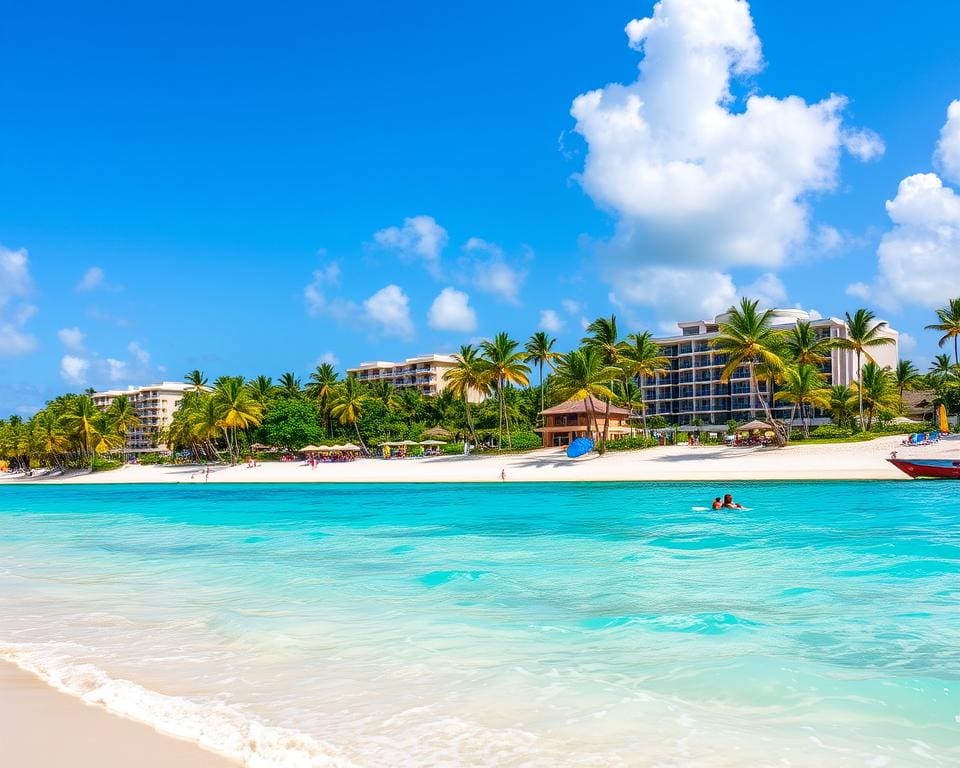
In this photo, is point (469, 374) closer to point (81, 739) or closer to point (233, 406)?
point (233, 406)

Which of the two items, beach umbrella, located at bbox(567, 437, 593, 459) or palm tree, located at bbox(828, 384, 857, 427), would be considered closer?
beach umbrella, located at bbox(567, 437, 593, 459)

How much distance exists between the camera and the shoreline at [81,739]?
4.75 metres

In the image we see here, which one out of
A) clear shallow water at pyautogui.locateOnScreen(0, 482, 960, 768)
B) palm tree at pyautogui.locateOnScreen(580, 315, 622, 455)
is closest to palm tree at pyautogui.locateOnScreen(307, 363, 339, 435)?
palm tree at pyautogui.locateOnScreen(580, 315, 622, 455)

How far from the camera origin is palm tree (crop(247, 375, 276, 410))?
280 ft

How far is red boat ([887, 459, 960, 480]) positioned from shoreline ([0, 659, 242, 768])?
121 feet

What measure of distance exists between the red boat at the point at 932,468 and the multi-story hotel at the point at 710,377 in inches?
1983

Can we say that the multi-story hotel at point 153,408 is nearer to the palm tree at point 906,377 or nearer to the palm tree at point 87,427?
the palm tree at point 87,427

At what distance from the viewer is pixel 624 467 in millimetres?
50281

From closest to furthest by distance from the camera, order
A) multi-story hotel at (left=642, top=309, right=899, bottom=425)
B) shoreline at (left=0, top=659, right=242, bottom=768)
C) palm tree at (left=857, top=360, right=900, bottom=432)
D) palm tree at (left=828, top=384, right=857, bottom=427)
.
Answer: shoreline at (left=0, top=659, right=242, bottom=768) < palm tree at (left=857, top=360, right=900, bottom=432) < palm tree at (left=828, top=384, right=857, bottom=427) < multi-story hotel at (left=642, top=309, right=899, bottom=425)

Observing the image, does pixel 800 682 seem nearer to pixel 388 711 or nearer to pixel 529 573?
pixel 388 711

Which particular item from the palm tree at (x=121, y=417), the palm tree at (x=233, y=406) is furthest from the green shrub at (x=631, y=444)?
the palm tree at (x=121, y=417)

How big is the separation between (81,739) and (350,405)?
74.6 meters

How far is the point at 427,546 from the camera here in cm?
1814

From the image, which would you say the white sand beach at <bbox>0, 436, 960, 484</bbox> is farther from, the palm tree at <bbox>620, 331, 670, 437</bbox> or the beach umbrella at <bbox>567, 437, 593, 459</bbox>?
the palm tree at <bbox>620, 331, 670, 437</bbox>
